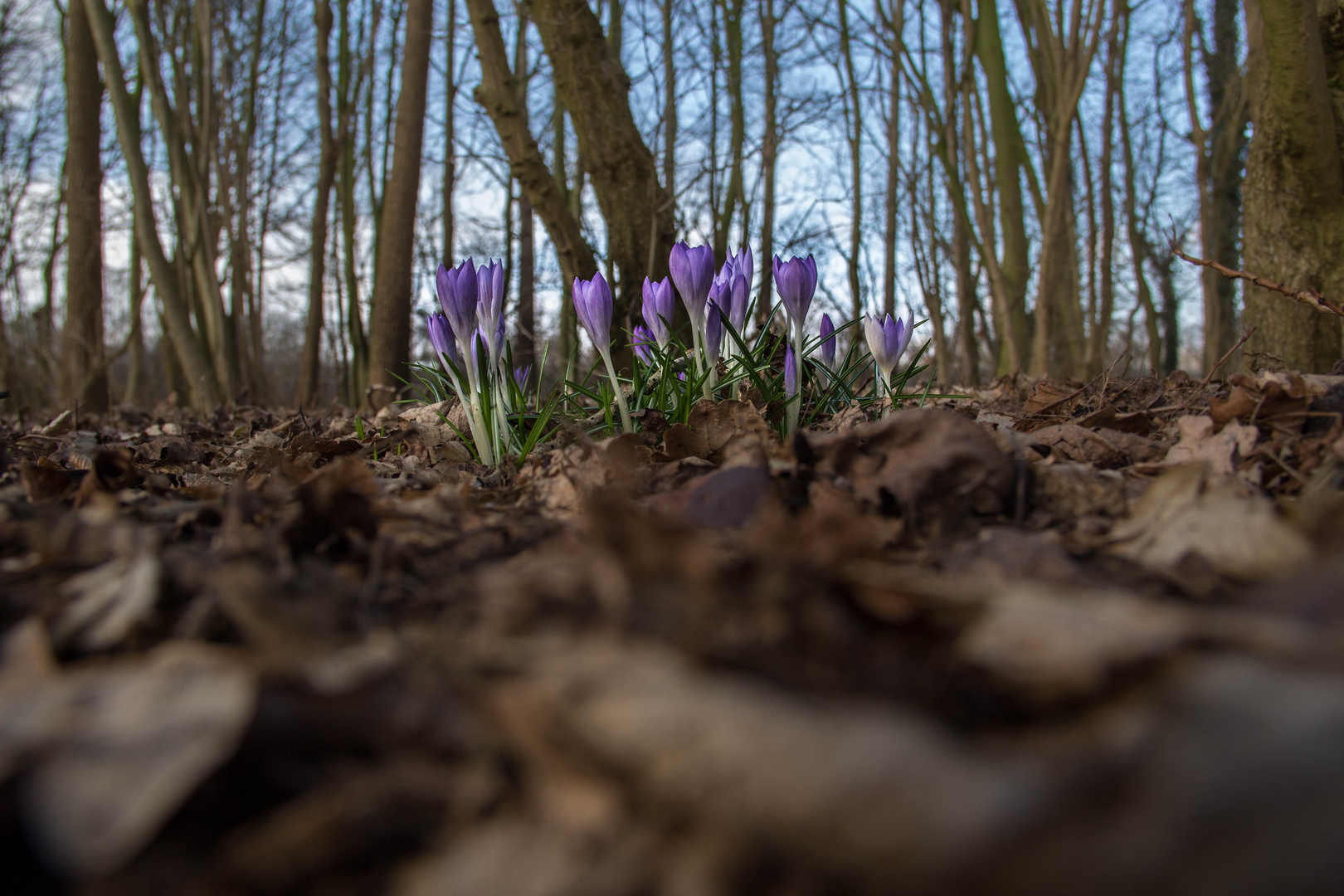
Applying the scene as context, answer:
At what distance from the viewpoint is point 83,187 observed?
9.71 meters

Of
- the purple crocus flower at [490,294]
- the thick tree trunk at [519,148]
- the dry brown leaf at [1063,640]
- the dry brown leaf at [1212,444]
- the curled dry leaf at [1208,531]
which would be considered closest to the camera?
the dry brown leaf at [1063,640]

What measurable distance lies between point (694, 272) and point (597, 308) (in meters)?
0.31

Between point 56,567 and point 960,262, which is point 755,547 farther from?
point 960,262

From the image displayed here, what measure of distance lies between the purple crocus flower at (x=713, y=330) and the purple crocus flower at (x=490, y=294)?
604 millimetres

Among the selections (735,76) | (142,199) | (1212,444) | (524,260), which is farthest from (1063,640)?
(524,260)

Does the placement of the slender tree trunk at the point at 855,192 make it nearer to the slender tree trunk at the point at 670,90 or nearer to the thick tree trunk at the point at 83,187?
the slender tree trunk at the point at 670,90

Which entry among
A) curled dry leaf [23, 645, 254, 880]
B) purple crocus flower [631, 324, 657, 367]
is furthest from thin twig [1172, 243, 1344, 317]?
curled dry leaf [23, 645, 254, 880]

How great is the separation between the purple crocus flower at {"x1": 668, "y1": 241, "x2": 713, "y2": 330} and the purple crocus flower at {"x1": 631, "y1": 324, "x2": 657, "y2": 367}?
10.1 inches

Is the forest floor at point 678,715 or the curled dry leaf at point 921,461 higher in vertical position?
the curled dry leaf at point 921,461

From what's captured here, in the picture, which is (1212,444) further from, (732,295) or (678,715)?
(678,715)

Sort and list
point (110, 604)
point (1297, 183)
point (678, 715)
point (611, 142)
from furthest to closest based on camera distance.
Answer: point (611, 142), point (1297, 183), point (110, 604), point (678, 715)

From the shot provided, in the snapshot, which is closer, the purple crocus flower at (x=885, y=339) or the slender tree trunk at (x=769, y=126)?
the purple crocus flower at (x=885, y=339)

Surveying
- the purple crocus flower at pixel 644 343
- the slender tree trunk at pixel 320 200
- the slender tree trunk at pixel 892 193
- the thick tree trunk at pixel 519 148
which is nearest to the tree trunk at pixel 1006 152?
the slender tree trunk at pixel 892 193

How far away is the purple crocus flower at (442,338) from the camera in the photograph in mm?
2334
